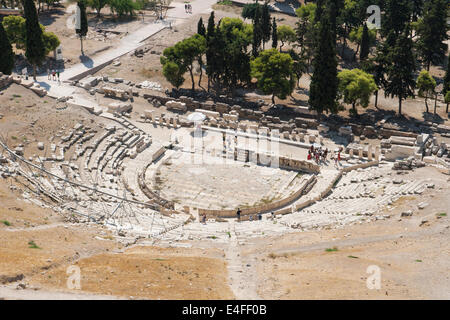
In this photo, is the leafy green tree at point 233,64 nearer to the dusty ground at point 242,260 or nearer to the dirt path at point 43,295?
the dusty ground at point 242,260

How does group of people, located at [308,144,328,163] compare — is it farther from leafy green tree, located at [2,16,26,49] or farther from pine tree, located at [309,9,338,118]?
leafy green tree, located at [2,16,26,49]

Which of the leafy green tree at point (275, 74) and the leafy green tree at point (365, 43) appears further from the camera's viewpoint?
the leafy green tree at point (365, 43)

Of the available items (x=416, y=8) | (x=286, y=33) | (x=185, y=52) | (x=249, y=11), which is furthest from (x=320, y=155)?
(x=416, y=8)

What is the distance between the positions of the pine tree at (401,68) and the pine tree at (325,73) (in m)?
8.52

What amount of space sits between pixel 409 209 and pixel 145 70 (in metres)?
53.2

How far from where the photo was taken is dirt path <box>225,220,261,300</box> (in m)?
37.7

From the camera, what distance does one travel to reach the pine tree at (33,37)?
79688mm

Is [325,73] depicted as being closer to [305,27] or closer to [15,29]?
[305,27]

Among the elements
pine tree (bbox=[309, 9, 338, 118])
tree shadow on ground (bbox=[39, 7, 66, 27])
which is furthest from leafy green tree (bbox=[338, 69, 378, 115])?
tree shadow on ground (bbox=[39, 7, 66, 27])

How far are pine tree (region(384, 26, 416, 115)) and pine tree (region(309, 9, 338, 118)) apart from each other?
27.9 feet

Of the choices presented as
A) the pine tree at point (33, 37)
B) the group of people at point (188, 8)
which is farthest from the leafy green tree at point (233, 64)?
the group of people at point (188, 8)

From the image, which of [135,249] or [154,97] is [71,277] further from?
[154,97]

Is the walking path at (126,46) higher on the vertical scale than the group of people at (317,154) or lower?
higher
